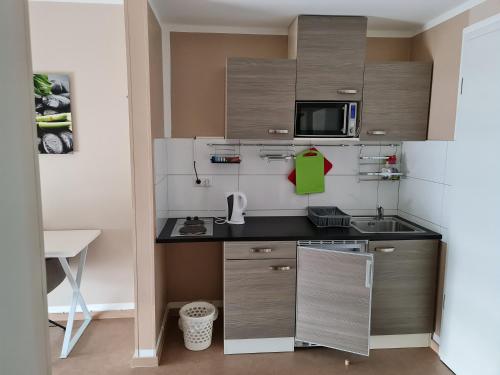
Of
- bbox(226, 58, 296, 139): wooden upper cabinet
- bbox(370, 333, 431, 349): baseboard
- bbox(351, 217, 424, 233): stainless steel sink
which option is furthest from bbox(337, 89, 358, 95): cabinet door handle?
bbox(370, 333, 431, 349): baseboard

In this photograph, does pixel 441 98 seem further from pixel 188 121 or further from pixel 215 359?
pixel 215 359

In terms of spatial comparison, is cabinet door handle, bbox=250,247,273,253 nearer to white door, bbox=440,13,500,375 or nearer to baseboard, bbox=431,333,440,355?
white door, bbox=440,13,500,375

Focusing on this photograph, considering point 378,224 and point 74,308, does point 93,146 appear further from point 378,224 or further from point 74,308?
point 378,224

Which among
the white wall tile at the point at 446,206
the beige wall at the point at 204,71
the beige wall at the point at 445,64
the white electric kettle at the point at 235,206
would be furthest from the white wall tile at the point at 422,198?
the beige wall at the point at 204,71

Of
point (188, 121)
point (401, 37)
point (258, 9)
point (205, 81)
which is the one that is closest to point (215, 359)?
point (188, 121)

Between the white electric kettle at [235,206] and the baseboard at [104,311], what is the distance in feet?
3.80

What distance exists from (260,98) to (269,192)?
0.81 meters

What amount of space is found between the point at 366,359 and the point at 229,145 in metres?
1.88

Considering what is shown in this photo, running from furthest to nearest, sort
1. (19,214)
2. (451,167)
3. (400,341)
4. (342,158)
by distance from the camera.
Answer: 1. (342,158)
2. (400,341)
3. (451,167)
4. (19,214)

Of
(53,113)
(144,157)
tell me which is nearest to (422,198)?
(144,157)

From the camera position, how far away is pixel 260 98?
8.45 feet

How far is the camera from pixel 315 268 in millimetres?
2422

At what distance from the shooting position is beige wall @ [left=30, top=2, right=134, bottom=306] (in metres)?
2.69

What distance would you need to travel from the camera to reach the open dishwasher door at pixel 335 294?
2.37 m
